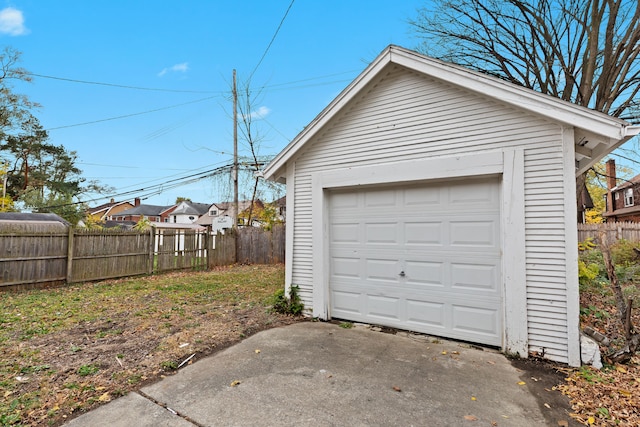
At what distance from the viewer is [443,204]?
4.41 meters

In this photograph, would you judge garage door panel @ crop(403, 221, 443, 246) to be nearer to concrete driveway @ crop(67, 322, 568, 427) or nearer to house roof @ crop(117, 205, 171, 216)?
concrete driveway @ crop(67, 322, 568, 427)

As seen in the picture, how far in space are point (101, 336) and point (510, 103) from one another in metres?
6.55

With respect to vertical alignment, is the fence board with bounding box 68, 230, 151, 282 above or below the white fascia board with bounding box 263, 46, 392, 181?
below

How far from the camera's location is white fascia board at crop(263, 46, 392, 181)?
4.77 meters

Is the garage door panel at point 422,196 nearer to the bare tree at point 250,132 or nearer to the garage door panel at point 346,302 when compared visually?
the garage door panel at point 346,302

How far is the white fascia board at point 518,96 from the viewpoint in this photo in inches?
131

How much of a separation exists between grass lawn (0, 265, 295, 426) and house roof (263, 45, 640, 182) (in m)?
3.38

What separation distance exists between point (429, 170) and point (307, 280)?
2786 millimetres

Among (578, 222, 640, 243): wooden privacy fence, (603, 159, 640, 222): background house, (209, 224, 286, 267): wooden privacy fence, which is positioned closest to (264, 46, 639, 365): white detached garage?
(209, 224, 286, 267): wooden privacy fence

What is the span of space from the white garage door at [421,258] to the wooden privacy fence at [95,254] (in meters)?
8.08

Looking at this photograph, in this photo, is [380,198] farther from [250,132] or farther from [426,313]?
[250,132]

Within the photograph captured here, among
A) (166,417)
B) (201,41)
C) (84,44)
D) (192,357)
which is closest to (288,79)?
(201,41)

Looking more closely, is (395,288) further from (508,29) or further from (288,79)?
(288,79)

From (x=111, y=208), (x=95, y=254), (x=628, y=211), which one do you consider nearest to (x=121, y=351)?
(x=95, y=254)
